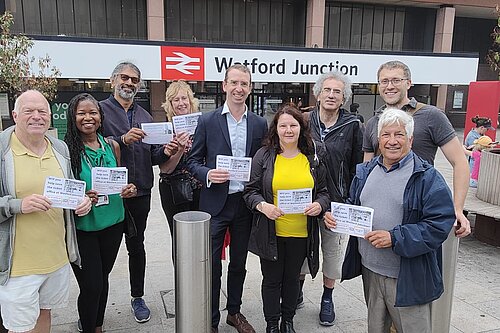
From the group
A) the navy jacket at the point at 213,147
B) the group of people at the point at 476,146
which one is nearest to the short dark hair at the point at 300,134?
the navy jacket at the point at 213,147

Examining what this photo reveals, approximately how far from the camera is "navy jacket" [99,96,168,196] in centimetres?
356

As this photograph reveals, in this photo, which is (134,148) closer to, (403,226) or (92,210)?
(92,210)

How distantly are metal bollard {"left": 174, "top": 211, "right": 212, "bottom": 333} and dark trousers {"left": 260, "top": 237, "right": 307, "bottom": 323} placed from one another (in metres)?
0.61

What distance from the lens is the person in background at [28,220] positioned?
8.15ft

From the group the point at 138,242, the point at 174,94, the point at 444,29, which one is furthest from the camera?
the point at 444,29

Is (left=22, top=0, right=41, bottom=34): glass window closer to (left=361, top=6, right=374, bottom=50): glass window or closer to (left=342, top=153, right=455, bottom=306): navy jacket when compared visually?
(left=361, top=6, right=374, bottom=50): glass window

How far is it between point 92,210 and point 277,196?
1358 mm

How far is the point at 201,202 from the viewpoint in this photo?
11.6 ft

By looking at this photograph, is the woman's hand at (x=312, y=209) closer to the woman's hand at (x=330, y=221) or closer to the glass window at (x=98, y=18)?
the woman's hand at (x=330, y=221)

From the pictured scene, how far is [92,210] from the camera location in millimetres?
3021

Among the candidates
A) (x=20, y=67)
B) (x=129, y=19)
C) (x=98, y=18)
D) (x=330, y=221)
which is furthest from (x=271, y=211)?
(x=98, y=18)

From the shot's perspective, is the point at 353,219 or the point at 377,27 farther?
the point at 377,27

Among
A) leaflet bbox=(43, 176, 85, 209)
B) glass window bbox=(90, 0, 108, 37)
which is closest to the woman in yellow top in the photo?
leaflet bbox=(43, 176, 85, 209)

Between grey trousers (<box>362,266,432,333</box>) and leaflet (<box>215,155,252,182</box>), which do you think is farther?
leaflet (<box>215,155,252,182</box>)
